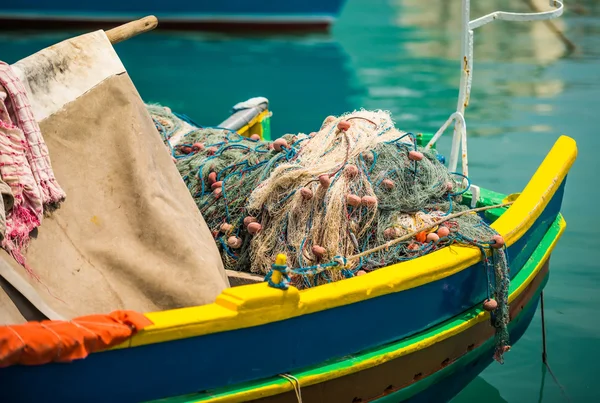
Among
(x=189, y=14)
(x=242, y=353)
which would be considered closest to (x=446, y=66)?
(x=189, y=14)

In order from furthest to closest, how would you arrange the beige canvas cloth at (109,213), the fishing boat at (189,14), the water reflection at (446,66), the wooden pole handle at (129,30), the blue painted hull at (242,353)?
the fishing boat at (189,14)
the water reflection at (446,66)
the wooden pole handle at (129,30)
the beige canvas cloth at (109,213)
the blue painted hull at (242,353)

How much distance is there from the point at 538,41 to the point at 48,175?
14420 millimetres

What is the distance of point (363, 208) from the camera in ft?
14.5

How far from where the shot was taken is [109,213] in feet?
12.9

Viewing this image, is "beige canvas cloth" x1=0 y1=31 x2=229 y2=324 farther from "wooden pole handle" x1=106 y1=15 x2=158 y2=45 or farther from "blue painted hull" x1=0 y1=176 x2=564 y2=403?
"blue painted hull" x1=0 y1=176 x2=564 y2=403

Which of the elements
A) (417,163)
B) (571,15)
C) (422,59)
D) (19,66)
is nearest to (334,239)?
(417,163)

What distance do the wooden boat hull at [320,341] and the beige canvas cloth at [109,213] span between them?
0.37 meters

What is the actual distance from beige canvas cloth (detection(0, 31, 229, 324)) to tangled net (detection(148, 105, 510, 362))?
17.1 inches

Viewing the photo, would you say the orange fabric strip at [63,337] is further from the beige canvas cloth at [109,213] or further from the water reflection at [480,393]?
the water reflection at [480,393]

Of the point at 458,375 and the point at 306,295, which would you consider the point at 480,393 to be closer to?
the point at 458,375

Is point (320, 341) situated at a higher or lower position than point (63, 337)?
lower

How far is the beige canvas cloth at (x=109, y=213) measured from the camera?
3.67 metres

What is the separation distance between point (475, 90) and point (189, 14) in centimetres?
795

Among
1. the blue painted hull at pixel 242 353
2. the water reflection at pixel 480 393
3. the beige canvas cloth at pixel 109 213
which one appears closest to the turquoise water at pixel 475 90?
the water reflection at pixel 480 393
